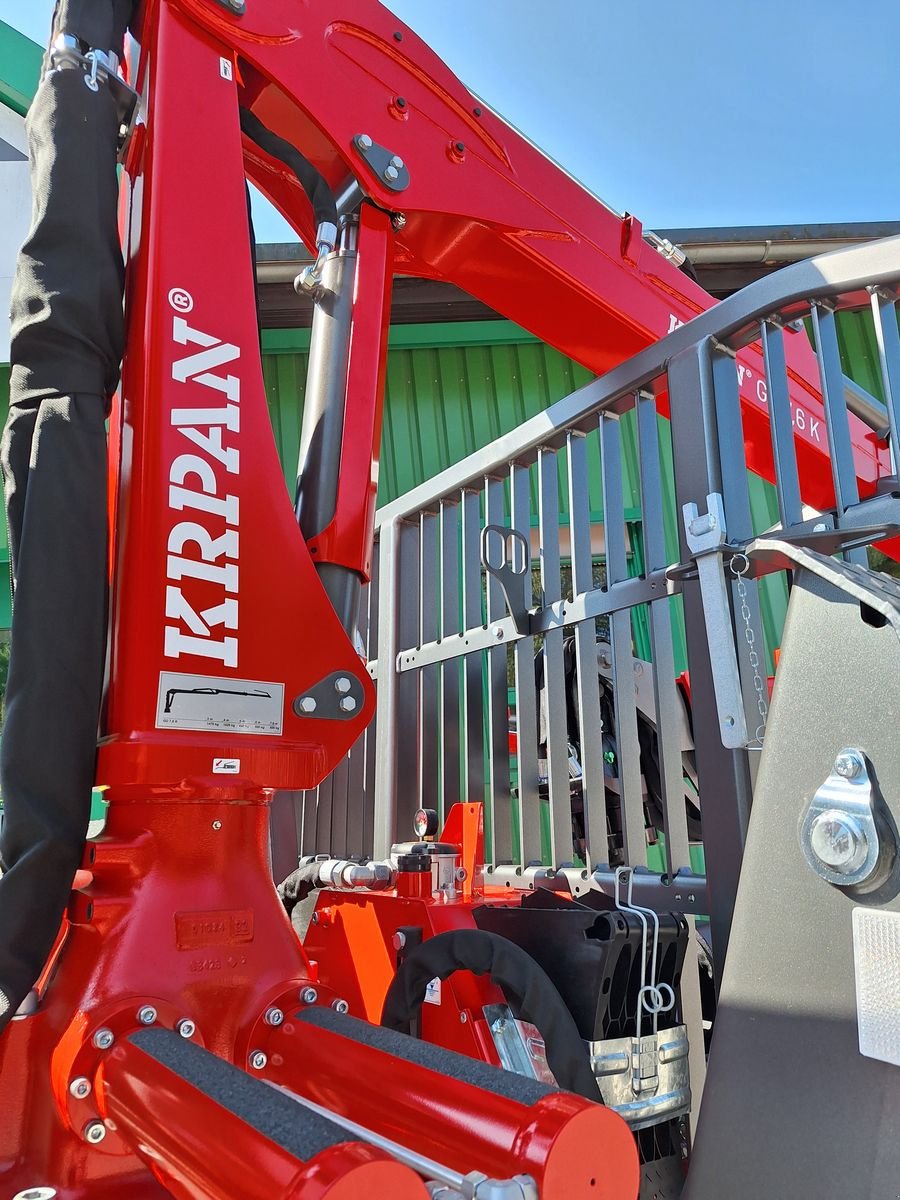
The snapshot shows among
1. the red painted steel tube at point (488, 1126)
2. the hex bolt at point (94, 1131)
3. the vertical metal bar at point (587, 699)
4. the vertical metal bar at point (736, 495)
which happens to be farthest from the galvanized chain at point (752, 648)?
the hex bolt at point (94, 1131)

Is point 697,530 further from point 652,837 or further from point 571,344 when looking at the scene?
point 652,837

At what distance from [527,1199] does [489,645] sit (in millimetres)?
1965

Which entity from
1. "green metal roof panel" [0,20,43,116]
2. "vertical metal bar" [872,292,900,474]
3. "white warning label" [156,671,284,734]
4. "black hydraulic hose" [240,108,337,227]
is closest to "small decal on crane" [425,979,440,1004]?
"white warning label" [156,671,284,734]

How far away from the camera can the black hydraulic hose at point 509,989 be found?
1418 mm

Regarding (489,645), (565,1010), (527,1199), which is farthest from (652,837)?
(527,1199)

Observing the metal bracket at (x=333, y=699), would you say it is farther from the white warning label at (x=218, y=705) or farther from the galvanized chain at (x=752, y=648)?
the galvanized chain at (x=752, y=648)

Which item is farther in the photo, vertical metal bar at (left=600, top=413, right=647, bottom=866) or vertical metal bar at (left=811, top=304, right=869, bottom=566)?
vertical metal bar at (left=600, top=413, right=647, bottom=866)

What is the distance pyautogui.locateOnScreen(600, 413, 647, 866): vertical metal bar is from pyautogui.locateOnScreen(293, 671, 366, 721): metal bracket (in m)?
0.75

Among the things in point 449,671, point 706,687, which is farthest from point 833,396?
point 449,671

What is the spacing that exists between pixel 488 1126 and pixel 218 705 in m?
0.81

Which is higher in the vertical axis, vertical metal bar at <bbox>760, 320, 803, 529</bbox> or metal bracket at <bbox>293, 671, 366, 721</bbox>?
vertical metal bar at <bbox>760, 320, 803, 529</bbox>

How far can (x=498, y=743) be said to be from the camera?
8.91ft

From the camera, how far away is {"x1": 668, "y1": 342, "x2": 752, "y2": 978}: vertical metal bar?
1759 mm

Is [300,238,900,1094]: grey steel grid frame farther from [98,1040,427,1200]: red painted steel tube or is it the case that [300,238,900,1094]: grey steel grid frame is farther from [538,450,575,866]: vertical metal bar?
[98,1040,427,1200]: red painted steel tube
